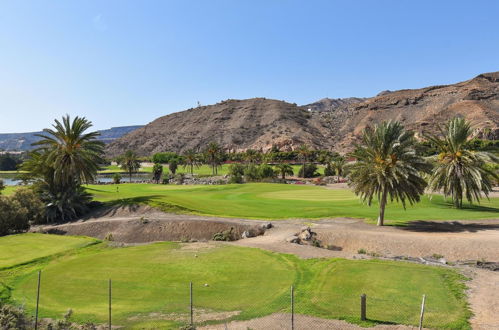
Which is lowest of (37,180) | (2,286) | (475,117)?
(2,286)

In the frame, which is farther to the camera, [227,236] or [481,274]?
[227,236]

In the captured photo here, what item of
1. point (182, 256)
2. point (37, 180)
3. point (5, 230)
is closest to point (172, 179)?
point (37, 180)

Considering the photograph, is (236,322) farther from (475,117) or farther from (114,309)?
(475,117)

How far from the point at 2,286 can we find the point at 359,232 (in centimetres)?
2570

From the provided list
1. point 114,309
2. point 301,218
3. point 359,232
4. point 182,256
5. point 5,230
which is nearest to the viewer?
point 114,309

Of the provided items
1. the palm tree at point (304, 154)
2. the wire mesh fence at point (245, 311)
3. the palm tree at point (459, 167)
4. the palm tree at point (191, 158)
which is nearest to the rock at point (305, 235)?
the wire mesh fence at point (245, 311)

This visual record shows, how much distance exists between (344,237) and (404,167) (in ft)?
27.2

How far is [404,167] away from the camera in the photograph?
29297 millimetres

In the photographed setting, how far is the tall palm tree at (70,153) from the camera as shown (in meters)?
40.0

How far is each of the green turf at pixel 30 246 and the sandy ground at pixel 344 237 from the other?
447cm

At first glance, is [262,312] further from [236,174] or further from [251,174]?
[236,174]

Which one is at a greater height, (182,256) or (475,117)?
(475,117)

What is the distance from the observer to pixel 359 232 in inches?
1133

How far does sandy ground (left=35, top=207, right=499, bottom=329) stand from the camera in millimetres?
14759
